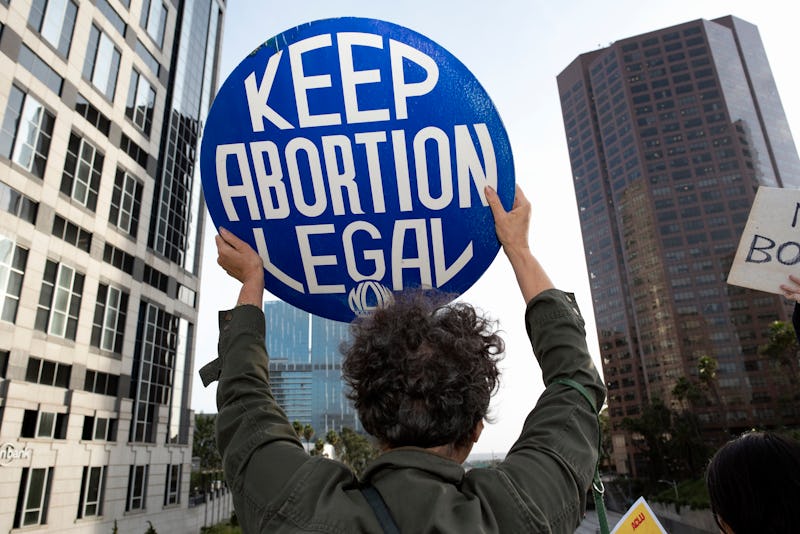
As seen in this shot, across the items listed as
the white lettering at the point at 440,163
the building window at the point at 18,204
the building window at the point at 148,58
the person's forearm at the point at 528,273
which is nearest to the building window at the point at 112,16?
the building window at the point at 148,58

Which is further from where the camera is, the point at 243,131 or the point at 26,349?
the point at 26,349

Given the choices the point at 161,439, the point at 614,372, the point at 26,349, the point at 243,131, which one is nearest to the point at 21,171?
the point at 26,349

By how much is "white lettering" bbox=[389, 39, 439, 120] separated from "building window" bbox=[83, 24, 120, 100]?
31111 mm

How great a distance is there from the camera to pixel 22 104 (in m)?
22.6

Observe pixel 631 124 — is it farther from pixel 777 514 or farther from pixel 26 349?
pixel 777 514

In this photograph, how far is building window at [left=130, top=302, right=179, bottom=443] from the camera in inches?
1148

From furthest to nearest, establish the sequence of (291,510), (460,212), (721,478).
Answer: (460,212) → (721,478) → (291,510)

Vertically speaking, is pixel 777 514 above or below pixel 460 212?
below

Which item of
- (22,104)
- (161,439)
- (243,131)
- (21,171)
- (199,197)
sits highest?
(199,197)

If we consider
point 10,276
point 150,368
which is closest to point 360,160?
point 10,276

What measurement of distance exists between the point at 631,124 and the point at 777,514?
126017mm

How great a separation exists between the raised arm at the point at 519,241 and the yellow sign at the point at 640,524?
209 cm

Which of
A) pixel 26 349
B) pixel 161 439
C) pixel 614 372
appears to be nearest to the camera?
pixel 26 349

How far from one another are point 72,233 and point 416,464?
29076mm
